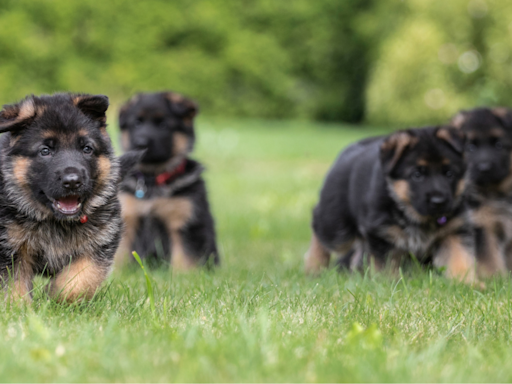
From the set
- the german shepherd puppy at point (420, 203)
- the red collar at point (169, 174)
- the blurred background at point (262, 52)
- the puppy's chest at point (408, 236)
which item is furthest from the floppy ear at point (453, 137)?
the blurred background at point (262, 52)

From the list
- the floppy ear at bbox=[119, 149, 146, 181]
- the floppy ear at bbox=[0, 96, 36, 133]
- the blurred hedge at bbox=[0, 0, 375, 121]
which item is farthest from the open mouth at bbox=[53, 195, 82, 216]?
the blurred hedge at bbox=[0, 0, 375, 121]

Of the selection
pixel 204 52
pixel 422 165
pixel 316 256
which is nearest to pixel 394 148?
pixel 422 165

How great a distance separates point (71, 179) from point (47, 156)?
0.22 meters

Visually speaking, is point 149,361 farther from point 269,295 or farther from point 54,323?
point 269,295

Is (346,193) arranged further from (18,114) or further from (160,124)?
(18,114)

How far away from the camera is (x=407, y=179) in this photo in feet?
14.1

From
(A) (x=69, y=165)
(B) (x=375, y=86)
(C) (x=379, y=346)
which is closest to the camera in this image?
(C) (x=379, y=346)

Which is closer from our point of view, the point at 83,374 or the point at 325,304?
the point at 83,374

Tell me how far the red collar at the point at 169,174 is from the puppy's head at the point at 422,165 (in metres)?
1.81

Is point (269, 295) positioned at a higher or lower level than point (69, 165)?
lower

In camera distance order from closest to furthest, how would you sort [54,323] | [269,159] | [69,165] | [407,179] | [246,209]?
[54,323]
[69,165]
[407,179]
[246,209]
[269,159]

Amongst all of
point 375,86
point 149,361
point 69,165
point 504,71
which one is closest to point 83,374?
point 149,361

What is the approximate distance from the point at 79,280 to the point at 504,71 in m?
22.6

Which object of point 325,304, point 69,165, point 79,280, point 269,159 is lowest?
point 269,159
